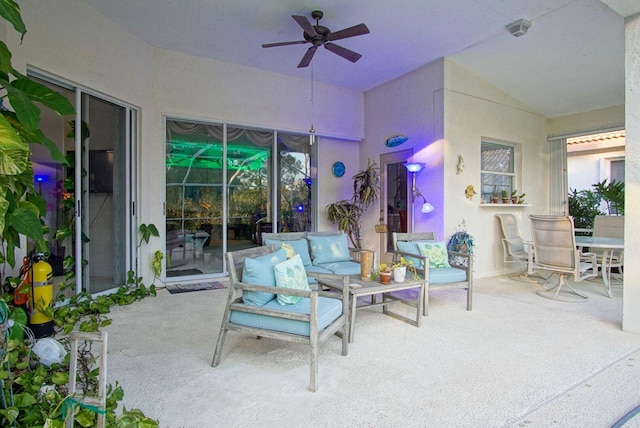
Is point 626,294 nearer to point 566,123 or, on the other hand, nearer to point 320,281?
point 320,281

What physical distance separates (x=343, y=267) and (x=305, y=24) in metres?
2.61

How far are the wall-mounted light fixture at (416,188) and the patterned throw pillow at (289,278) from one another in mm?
3301

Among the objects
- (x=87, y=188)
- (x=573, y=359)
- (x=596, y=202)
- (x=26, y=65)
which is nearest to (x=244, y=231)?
(x=87, y=188)

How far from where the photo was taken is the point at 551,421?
196cm

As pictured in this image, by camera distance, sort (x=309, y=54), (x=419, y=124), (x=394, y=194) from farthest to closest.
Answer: (x=394, y=194) → (x=419, y=124) → (x=309, y=54)

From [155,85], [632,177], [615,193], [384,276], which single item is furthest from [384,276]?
[615,193]

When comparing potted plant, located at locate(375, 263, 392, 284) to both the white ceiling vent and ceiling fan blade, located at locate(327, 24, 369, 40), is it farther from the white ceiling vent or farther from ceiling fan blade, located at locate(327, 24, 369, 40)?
the white ceiling vent

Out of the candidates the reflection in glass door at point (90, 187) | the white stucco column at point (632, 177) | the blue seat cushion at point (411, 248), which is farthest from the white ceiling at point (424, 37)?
the blue seat cushion at point (411, 248)

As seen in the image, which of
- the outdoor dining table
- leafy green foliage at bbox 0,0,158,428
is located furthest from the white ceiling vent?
leafy green foliage at bbox 0,0,158,428

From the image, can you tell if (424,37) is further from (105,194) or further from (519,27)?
(105,194)

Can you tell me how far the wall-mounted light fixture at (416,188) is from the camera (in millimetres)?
5526

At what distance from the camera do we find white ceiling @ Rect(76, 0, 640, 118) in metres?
4.07

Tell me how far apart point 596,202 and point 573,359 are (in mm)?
5878

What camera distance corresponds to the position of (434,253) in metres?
4.14
